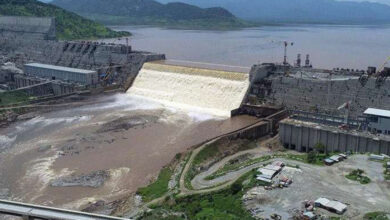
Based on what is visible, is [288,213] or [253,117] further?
[253,117]

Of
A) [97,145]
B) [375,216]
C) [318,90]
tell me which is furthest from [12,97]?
[375,216]

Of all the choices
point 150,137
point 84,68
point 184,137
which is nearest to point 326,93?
point 184,137

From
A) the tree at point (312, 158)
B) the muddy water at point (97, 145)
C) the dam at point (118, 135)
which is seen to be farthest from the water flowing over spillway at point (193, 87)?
the tree at point (312, 158)

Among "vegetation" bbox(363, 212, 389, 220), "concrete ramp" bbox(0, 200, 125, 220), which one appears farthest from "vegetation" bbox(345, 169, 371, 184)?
"concrete ramp" bbox(0, 200, 125, 220)

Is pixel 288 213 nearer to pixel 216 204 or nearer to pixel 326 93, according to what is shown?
pixel 216 204

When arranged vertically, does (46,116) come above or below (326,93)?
below
